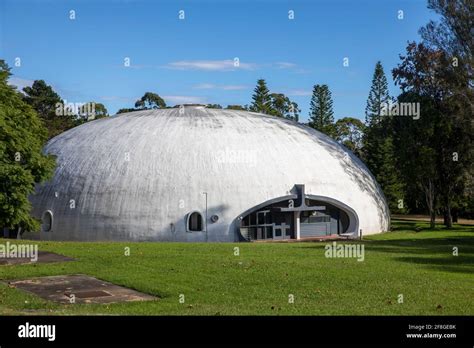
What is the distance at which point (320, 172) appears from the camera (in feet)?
113

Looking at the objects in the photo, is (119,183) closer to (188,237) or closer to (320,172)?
(188,237)

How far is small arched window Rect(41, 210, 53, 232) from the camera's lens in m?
32.3

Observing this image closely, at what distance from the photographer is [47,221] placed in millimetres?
32594

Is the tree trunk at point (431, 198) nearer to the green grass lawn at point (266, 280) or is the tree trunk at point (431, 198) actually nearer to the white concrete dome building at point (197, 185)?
the white concrete dome building at point (197, 185)

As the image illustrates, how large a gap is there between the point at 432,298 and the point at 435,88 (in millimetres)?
33511

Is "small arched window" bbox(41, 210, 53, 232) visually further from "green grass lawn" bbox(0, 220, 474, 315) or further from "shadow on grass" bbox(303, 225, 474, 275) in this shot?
"shadow on grass" bbox(303, 225, 474, 275)

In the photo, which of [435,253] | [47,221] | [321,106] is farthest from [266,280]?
[321,106]

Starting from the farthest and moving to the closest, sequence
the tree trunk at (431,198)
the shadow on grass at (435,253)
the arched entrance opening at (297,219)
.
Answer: the tree trunk at (431,198)
the arched entrance opening at (297,219)
the shadow on grass at (435,253)

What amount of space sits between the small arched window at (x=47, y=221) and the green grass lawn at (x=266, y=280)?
8.20 m

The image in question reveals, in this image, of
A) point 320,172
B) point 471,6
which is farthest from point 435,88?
point 320,172

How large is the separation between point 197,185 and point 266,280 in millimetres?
16487

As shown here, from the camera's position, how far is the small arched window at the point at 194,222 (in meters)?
31.1

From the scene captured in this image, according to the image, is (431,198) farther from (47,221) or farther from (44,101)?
(44,101)

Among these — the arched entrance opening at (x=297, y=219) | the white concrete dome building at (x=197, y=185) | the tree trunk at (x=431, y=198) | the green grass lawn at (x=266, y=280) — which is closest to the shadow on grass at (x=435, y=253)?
the green grass lawn at (x=266, y=280)
